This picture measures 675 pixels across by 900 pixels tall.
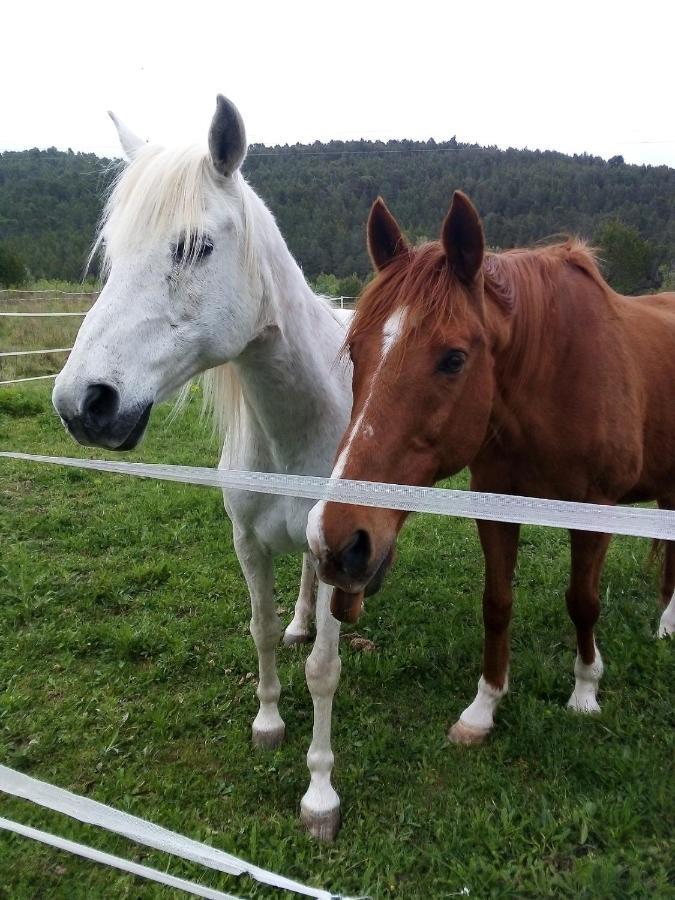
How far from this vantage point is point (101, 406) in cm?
154

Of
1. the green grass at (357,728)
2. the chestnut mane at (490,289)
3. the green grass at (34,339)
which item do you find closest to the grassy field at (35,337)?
the green grass at (34,339)

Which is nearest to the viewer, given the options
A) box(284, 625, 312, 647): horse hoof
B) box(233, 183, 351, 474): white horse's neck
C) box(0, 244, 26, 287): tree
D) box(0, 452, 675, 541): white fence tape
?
box(0, 452, 675, 541): white fence tape

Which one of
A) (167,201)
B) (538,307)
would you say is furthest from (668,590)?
(167,201)

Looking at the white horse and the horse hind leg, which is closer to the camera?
the white horse

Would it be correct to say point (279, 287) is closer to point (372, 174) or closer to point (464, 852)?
point (464, 852)

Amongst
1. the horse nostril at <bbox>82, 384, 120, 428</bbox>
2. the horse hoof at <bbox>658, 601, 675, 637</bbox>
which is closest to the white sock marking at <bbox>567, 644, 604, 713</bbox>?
the horse hoof at <bbox>658, 601, 675, 637</bbox>

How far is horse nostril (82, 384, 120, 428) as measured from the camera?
151 centimetres

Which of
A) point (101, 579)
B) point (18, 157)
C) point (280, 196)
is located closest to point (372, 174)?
point (280, 196)

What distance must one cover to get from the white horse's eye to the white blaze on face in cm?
59

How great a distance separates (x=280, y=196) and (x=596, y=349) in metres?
45.1

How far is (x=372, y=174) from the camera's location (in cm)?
4672

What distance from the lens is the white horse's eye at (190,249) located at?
Result: 66.5 inches

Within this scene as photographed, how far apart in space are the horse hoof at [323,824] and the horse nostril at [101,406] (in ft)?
5.89

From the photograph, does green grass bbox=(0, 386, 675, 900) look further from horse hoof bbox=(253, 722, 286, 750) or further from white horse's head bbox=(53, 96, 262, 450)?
white horse's head bbox=(53, 96, 262, 450)
